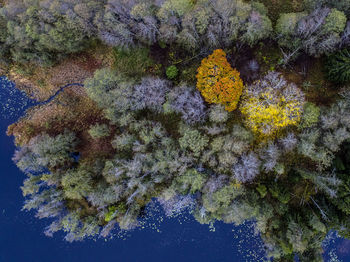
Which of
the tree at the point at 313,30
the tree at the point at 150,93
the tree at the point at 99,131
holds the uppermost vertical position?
the tree at the point at 313,30

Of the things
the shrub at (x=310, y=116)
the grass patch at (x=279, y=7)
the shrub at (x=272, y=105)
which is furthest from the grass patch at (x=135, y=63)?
the shrub at (x=310, y=116)

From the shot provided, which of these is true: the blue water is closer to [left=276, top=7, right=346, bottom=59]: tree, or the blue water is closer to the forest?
the forest

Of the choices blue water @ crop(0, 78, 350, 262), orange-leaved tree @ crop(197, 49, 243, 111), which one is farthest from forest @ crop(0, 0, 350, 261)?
blue water @ crop(0, 78, 350, 262)

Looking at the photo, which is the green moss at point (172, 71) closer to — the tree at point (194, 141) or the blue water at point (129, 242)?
the tree at point (194, 141)

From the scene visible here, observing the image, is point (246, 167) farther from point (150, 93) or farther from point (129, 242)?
point (129, 242)

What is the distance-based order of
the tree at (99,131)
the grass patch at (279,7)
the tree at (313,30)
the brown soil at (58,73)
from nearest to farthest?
the tree at (313,30), the tree at (99,131), the grass patch at (279,7), the brown soil at (58,73)

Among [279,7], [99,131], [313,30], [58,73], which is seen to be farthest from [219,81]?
[58,73]

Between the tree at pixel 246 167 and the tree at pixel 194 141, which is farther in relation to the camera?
the tree at pixel 194 141
